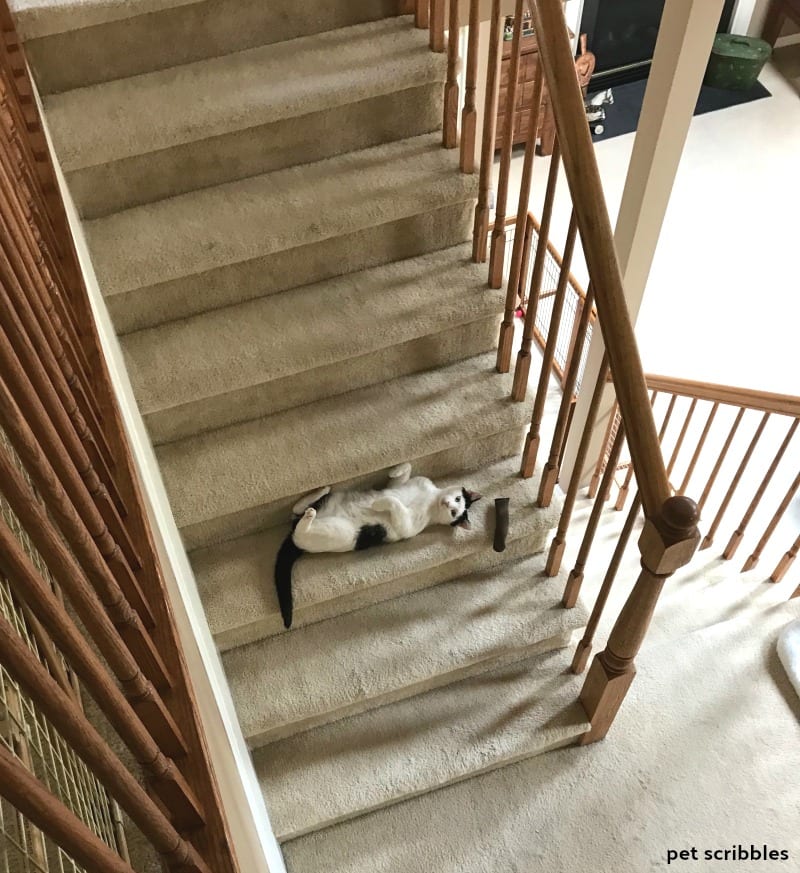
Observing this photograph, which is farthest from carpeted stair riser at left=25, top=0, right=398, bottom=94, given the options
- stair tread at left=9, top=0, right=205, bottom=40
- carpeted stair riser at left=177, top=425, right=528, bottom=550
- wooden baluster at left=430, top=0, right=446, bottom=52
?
carpeted stair riser at left=177, top=425, right=528, bottom=550

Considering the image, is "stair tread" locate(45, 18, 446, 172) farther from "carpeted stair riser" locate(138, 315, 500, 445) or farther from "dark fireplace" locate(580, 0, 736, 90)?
"dark fireplace" locate(580, 0, 736, 90)

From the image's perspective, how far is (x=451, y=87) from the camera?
203 centimetres

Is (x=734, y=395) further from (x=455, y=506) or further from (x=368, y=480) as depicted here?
(x=368, y=480)

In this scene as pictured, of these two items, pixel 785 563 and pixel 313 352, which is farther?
pixel 785 563

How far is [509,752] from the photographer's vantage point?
7.09 ft

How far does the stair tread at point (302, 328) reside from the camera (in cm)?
204

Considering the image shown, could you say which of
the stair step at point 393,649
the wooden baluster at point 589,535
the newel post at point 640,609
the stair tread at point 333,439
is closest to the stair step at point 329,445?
the stair tread at point 333,439

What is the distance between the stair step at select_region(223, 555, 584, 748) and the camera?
212 centimetres

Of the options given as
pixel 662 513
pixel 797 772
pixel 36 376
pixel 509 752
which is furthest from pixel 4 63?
pixel 797 772

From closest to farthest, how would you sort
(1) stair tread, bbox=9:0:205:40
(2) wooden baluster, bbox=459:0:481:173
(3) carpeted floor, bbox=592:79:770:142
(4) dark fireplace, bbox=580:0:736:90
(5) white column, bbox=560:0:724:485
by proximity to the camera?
1. (2) wooden baluster, bbox=459:0:481:173
2. (1) stair tread, bbox=9:0:205:40
3. (5) white column, bbox=560:0:724:485
4. (4) dark fireplace, bbox=580:0:736:90
5. (3) carpeted floor, bbox=592:79:770:142

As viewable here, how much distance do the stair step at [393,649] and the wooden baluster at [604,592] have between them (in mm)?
84

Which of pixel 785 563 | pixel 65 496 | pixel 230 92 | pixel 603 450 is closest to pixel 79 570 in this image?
pixel 65 496

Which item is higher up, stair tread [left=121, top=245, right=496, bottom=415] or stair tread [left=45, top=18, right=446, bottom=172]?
stair tread [left=45, top=18, right=446, bottom=172]

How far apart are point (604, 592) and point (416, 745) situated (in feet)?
2.22
